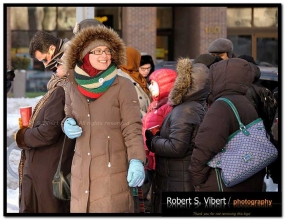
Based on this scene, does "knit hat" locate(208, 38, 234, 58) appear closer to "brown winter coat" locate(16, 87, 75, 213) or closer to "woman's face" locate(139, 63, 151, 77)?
"woman's face" locate(139, 63, 151, 77)

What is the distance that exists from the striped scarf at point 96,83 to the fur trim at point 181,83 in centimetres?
69

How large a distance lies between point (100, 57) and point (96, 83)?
21 cm

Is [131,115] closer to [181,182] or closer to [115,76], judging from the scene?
[115,76]

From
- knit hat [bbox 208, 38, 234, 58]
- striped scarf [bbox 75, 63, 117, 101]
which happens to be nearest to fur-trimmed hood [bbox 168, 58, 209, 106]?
striped scarf [bbox 75, 63, 117, 101]

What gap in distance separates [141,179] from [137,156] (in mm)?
165

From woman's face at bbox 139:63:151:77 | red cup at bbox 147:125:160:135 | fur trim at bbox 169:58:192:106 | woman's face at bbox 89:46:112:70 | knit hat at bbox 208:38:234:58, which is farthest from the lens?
woman's face at bbox 139:63:151:77

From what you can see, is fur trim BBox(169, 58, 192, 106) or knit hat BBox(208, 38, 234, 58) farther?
knit hat BBox(208, 38, 234, 58)

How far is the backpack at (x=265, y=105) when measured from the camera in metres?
5.05

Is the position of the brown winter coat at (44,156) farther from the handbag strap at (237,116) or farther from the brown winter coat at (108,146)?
the handbag strap at (237,116)

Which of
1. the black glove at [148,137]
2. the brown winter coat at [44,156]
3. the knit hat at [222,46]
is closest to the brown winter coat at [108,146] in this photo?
the brown winter coat at [44,156]

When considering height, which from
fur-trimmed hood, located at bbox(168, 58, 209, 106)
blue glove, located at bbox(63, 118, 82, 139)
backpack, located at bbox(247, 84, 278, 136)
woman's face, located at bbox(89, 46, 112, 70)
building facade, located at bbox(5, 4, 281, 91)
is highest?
building facade, located at bbox(5, 4, 281, 91)

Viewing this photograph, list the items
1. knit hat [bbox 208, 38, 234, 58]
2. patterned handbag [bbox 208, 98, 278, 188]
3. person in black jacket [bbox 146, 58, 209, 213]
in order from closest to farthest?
patterned handbag [bbox 208, 98, 278, 188] < person in black jacket [bbox 146, 58, 209, 213] < knit hat [bbox 208, 38, 234, 58]

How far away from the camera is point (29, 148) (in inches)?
201

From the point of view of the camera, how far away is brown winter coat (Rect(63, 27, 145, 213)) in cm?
447
